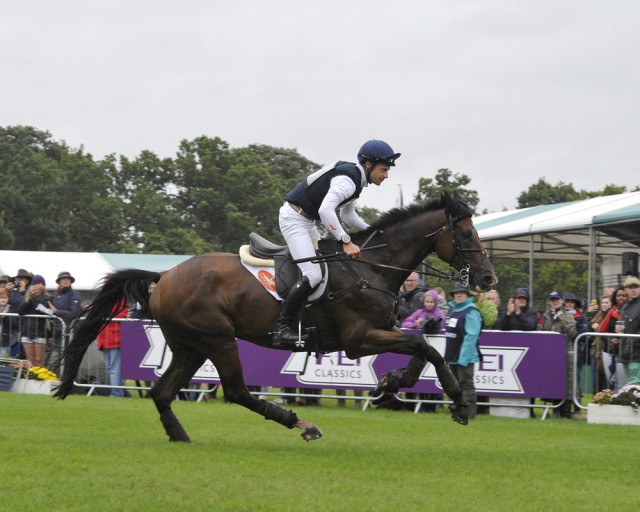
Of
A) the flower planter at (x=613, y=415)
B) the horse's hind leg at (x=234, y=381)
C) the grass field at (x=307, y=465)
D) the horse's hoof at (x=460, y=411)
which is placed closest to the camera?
the grass field at (x=307, y=465)

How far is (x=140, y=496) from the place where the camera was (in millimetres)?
6852

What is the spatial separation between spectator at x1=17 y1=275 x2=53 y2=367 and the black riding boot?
860cm

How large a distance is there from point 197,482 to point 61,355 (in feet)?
13.2

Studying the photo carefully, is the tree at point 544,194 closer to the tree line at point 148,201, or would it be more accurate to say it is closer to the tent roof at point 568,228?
the tree line at point 148,201

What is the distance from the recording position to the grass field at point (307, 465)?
6871 millimetres

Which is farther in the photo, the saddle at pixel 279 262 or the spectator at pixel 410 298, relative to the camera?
the spectator at pixel 410 298

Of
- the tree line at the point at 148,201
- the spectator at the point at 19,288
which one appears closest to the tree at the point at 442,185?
the tree line at the point at 148,201

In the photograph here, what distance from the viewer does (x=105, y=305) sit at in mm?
11070

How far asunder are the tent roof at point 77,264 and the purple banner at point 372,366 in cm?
1395

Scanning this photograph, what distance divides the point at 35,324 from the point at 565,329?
27.9ft

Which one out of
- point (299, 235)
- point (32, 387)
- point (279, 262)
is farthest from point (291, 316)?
point (32, 387)

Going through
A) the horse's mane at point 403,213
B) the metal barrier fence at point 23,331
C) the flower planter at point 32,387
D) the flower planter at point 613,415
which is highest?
the horse's mane at point 403,213

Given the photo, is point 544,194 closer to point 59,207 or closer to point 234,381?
point 59,207

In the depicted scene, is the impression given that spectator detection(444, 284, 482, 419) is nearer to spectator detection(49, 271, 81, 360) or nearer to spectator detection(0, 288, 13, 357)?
spectator detection(49, 271, 81, 360)
